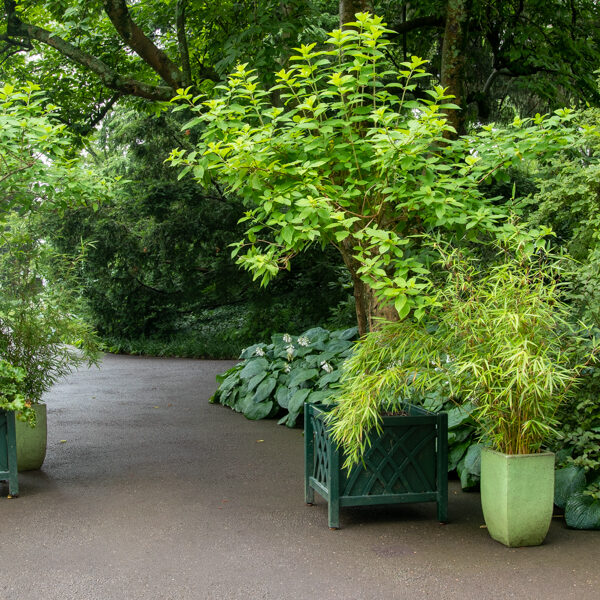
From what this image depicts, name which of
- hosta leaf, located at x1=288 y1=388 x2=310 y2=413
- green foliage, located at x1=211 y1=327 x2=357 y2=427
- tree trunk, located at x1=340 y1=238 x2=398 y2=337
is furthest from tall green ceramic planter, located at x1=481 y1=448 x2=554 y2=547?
hosta leaf, located at x1=288 y1=388 x2=310 y2=413

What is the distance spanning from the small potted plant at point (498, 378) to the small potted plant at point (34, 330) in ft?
9.80

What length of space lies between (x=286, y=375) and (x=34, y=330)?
343cm

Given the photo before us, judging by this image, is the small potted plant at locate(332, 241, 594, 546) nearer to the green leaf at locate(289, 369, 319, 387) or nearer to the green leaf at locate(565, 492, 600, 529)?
the green leaf at locate(565, 492, 600, 529)

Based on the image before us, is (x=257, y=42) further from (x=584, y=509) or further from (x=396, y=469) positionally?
(x=584, y=509)

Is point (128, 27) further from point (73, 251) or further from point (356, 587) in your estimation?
point (73, 251)

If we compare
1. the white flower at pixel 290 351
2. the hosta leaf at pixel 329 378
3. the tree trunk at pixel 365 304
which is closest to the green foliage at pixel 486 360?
the tree trunk at pixel 365 304

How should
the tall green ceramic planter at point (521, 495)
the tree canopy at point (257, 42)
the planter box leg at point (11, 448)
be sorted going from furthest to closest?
the tree canopy at point (257, 42) < the planter box leg at point (11, 448) < the tall green ceramic planter at point (521, 495)

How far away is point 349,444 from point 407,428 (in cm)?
53

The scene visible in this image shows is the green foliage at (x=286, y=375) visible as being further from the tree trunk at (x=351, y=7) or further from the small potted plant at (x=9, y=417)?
the tree trunk at (x=351, y=7)

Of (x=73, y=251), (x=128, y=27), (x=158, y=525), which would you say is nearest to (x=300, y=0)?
(x=128, y=27)

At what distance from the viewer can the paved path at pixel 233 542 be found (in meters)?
3.53

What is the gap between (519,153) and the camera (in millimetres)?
4219

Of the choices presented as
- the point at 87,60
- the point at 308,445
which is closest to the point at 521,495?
the point at 308,445

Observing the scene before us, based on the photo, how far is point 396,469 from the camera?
4.41 metres
